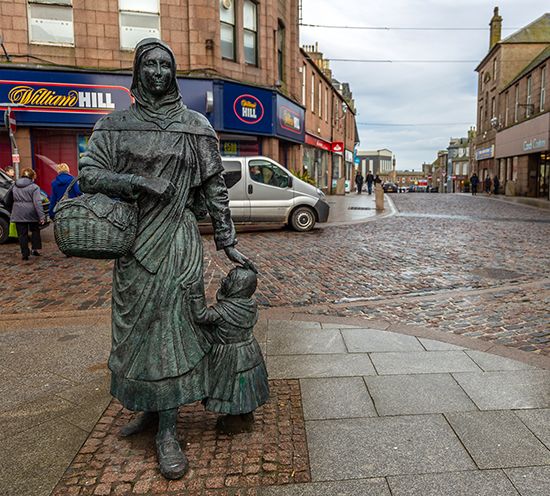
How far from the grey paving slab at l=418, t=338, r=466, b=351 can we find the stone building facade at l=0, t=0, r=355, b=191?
567 inches

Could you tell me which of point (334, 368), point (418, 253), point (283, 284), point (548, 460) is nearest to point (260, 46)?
point (418, 253)

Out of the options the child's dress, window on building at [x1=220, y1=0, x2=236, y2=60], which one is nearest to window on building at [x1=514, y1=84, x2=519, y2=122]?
window on building at [x1=220, y1=0, x2=236, y2=60]

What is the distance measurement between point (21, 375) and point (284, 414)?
2.28m

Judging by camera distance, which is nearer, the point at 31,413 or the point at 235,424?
the point at 235,424

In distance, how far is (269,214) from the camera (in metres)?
14.4

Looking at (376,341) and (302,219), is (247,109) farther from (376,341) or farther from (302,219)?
(376,341)

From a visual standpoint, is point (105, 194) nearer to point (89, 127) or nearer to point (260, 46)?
point (89, 127)

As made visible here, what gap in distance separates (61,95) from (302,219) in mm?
9016

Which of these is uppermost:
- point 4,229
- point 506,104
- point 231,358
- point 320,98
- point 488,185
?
point 506,104

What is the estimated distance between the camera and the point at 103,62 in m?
17.1

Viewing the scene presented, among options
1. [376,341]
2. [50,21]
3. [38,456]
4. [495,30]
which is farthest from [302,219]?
[495,30]

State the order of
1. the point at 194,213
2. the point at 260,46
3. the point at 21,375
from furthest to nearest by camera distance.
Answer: the point at 260,46
the point at 21,375
the point at 194,213

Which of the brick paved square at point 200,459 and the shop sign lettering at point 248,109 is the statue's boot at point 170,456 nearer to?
the brick paved square at point 200,459

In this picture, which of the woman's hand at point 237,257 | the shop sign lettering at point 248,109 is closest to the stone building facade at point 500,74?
the shop sign lettering at point 248,109
